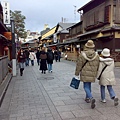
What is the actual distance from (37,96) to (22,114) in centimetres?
174

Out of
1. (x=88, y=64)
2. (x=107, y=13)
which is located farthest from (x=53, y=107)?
(x=107, y=13)

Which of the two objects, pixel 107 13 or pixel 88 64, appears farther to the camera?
pixel 107 13

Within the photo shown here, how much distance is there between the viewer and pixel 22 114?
176 inches

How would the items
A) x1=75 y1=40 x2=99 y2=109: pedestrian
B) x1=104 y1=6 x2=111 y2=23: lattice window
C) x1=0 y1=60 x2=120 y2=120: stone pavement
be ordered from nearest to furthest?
x1=0 y1=60 x2=120 y2=120: stone pavement → x1=75 y1=40 x2=99 y2=109: pedestrian → x1=104 y1=6 x2=111 y2=23: lattice window

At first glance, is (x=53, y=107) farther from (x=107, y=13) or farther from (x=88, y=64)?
(x=107, y=13)

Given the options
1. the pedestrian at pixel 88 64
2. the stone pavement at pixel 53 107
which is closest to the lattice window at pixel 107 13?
the stone pavement at pixel 53 107

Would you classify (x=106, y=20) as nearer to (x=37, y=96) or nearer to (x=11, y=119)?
(x=37, y=96)

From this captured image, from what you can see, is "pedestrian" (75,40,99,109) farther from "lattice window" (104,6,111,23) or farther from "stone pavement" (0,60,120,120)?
"lattice window" (104,6,111,23)

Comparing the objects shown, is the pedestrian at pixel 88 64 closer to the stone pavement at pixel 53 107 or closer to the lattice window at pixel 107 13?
the stone pavement at pixel 53 107

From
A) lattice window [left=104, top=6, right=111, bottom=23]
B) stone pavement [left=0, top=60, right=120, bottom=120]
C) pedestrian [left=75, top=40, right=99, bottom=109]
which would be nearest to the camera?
stone pavement [left=0, top=60, right=120, bottom=120]

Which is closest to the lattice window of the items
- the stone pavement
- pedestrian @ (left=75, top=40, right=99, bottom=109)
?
the stone pavement

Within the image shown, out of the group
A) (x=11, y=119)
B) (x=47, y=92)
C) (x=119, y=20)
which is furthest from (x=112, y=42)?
(x=11, y=119)

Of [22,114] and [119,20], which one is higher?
[119,20]

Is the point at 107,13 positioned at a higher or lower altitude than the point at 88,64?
higher
